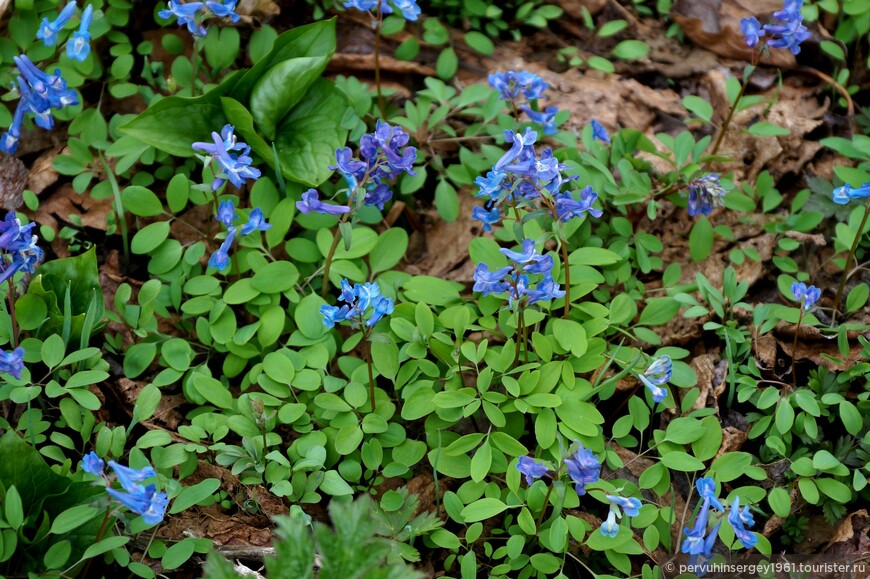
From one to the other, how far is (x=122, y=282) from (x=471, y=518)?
1.80 metres

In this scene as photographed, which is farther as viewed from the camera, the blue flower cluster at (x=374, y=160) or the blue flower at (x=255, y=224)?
the blue flower at (x=255, y=224)

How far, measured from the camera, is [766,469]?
283cm

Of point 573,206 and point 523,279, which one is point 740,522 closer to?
point 523,279

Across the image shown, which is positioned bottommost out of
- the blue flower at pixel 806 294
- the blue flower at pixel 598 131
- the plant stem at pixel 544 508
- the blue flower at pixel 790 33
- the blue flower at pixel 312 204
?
the plant stem at pixel 544 508

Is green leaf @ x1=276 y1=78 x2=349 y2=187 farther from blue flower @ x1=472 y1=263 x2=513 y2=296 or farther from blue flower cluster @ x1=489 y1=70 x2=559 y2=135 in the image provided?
blue flower @ x1=472 y1=263 x2=513 y2=296

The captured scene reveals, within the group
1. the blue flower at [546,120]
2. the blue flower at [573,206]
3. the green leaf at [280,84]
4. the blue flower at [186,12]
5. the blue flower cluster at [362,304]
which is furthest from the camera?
the blue flower at [546,120]

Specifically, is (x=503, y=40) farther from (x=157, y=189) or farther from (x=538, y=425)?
(x=538, y=425)

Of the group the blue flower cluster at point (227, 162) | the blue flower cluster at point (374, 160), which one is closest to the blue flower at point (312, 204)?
the blue flower cluster at point (374, 160)

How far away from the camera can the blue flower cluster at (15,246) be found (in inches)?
100

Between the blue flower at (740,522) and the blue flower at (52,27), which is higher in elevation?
the blue flower at (52,27)

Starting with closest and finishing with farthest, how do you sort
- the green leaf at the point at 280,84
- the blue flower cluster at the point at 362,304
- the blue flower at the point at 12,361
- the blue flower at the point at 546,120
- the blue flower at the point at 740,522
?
the blue flower at the point at 740,522, the blue flower at the point at 12,361, the blue flower cluster at the point at 362,304, the green leaf at the point at 280,84, the blue flower at the point at 546,120

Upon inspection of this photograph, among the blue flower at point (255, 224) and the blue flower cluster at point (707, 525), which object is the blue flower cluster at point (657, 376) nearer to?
the blue flower cluster at point (707, 525)

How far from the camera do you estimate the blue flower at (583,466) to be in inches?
91.6

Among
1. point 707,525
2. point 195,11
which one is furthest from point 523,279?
point 195,11
